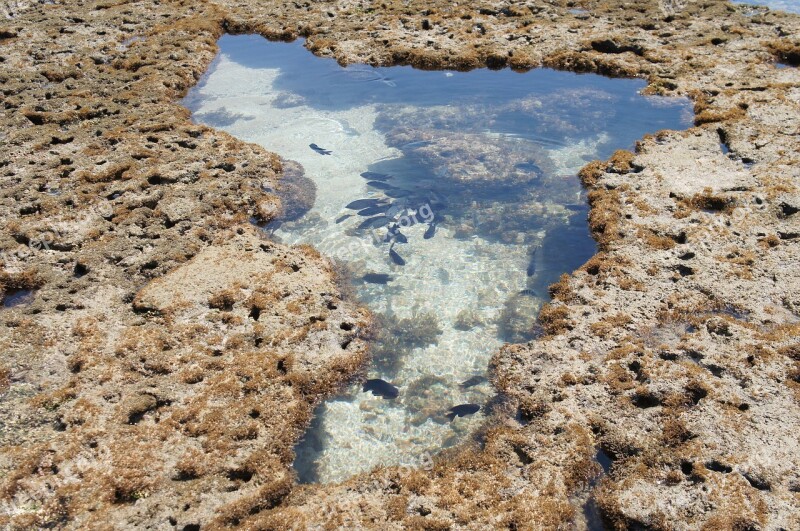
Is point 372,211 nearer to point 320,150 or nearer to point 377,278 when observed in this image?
point 377,278

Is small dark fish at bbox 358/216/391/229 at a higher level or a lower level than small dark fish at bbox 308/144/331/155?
lower

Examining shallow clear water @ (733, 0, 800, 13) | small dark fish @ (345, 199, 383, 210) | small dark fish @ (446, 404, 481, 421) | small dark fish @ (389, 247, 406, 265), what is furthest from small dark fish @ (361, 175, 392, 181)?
shallow clear water @ (733, 0, 800, 13)

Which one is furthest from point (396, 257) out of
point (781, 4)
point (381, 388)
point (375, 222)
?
point (781, 4)

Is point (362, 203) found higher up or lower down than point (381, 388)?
higher up

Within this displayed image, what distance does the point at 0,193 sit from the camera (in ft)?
44.5

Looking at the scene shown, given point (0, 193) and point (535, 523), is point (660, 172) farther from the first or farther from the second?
point (0, 193)

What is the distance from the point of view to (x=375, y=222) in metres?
14.5

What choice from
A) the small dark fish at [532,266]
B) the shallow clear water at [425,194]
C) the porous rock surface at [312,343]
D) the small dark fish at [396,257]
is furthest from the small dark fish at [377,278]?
the small dark fish at [532,266]

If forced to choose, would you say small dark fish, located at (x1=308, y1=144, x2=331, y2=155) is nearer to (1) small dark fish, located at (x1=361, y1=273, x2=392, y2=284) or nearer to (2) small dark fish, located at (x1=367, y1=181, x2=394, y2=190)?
(2) small dark fish, located at (x1=367, y1=181, x2=394, y2=190)

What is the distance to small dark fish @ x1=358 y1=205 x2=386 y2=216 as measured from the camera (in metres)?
14.8

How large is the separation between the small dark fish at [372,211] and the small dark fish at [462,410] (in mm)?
6685

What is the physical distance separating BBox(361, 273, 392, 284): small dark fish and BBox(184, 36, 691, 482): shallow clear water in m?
0.04

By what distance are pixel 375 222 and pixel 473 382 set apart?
581cm

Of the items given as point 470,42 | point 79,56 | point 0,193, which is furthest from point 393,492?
point 79,56
